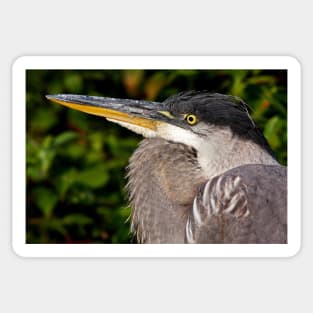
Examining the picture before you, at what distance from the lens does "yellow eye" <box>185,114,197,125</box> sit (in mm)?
4109

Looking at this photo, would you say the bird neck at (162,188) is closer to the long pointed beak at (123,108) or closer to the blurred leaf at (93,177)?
the long pointed beak at (123,108)

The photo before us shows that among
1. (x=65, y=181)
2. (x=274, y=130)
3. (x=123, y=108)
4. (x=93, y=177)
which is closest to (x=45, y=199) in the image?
(x=65, y=181)

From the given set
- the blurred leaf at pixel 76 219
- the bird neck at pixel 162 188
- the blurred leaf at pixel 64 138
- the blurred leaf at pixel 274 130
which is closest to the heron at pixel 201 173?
the bird neck at pixel 162 188

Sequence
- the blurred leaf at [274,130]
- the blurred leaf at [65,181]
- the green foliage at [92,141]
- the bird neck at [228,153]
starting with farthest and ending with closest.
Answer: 1. the blurred leaf at [65,181]
2. the green foliage at [92,141]
3. the blurred leaf at [274,130]
4. the bird neck at [228,153]

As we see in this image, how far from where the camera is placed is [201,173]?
4133 mm

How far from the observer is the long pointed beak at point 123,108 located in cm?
419

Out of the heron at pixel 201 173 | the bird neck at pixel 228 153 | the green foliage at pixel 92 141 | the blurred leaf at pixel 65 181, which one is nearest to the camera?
the heron at pixel 201 173

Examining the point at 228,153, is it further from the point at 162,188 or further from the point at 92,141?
the point at 92,141

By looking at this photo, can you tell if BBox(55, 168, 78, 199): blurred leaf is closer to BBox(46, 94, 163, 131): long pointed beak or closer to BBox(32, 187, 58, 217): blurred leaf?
BBox(32, 187, 58, 217): blurred leaf
